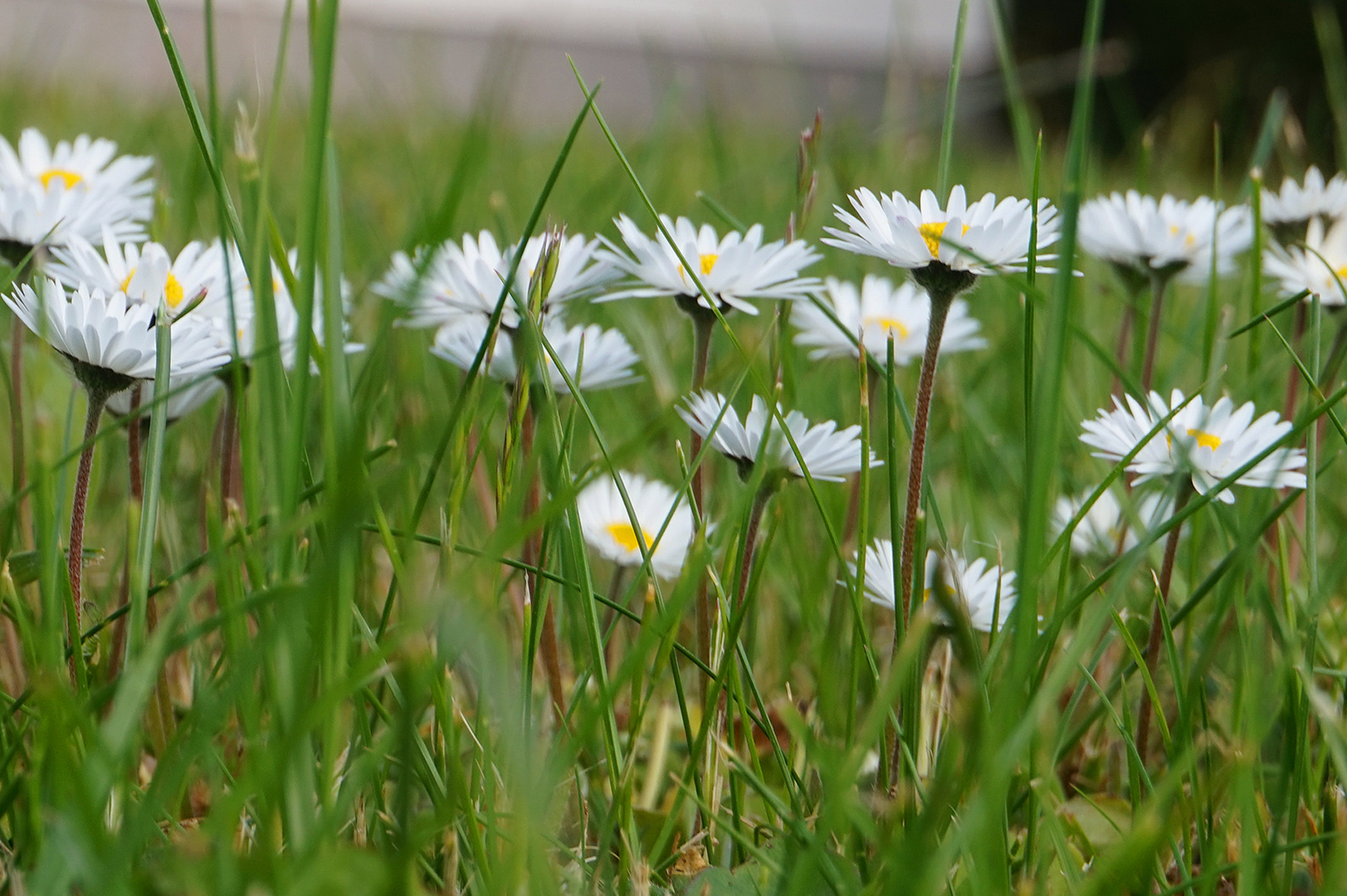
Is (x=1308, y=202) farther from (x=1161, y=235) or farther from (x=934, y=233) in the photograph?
(x=934, y=233)

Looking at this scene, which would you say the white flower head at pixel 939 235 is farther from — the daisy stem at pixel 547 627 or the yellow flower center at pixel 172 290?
the yellow flower center at pixel 172 290

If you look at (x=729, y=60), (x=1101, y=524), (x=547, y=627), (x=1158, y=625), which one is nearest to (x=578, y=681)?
(x=547, y=627)

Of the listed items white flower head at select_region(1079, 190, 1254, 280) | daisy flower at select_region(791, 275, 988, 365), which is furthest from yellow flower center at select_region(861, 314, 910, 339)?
white flower head at select_region(1079, 190, 1254, 280)

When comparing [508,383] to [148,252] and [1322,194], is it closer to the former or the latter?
[148,252]

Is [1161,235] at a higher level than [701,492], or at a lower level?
higher

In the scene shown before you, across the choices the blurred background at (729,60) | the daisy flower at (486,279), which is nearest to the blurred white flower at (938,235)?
the daisy flower at (486,279)

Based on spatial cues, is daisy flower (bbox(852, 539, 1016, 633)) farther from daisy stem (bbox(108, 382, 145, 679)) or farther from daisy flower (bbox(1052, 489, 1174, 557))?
daisy stem (bbox(108, 382, 145, 679))
